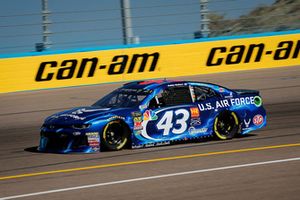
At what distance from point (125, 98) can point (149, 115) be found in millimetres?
567

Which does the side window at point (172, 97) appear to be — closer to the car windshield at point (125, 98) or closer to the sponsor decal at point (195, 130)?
the car windshield at point (125, 98)

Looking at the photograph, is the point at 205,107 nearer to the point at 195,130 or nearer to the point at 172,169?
the point at 195,130

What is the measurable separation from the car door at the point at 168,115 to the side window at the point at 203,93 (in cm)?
19

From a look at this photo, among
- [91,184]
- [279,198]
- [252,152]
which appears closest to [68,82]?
[252,152]

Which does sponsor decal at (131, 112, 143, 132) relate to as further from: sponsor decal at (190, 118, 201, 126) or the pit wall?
the pit wall

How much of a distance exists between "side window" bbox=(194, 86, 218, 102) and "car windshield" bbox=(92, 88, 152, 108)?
943 millimetres

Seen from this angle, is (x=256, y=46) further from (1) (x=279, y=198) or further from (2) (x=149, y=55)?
(1) (x=279, y=198)

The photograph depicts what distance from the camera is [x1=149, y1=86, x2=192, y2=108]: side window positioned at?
1159cm

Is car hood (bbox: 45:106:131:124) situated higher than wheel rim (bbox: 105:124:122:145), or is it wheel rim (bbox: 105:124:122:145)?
car hood (bbox: 45:106:131:124)

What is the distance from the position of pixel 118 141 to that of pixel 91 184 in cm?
269

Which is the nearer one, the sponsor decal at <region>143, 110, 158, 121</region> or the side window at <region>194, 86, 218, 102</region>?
the sponsor decal at <region>143, 110, 158, 121</region>

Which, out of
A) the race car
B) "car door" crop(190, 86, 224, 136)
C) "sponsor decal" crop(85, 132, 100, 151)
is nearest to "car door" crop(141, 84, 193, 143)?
the race car

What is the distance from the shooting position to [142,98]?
11492 mm

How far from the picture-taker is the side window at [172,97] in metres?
11.6
